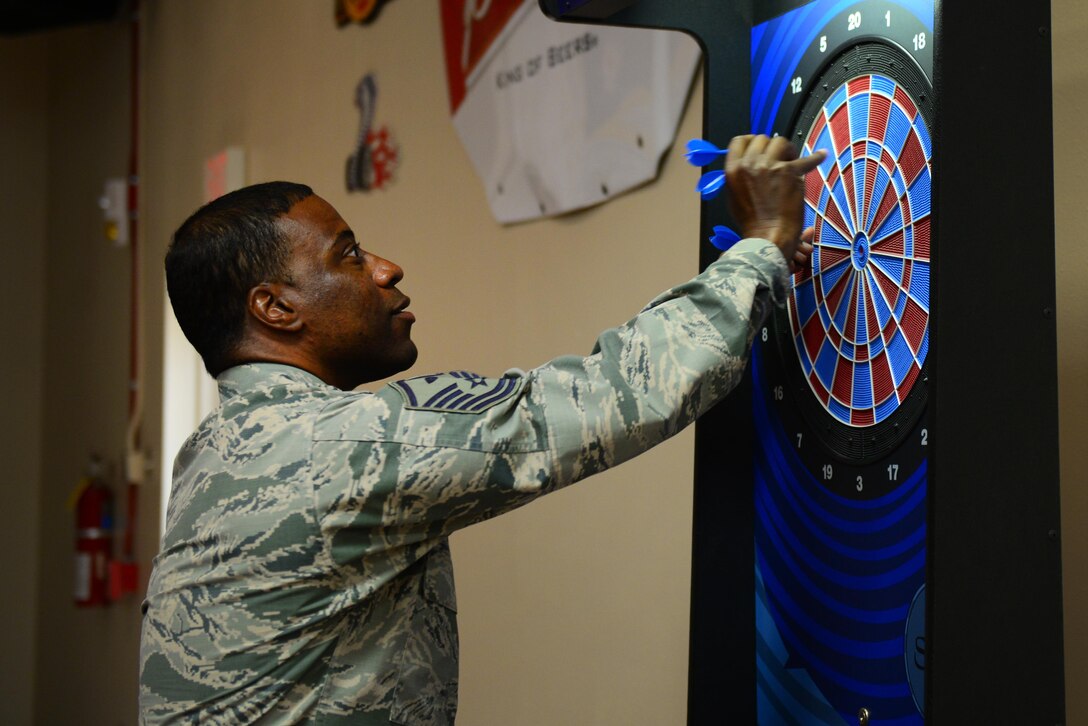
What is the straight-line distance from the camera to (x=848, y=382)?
1.15 metres

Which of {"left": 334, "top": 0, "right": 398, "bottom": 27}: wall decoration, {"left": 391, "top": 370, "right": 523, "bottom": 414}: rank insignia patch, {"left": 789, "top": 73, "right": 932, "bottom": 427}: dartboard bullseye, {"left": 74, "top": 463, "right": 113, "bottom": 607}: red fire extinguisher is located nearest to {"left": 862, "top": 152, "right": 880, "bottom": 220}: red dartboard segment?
{"left": 789, "top": 73, "right": 932, "bottom": 427}: dartboard bullseye

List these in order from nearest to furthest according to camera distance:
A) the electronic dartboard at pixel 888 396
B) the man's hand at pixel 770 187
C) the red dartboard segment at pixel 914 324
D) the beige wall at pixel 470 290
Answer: the electronic dartboard at pixel 888 396, the red dartboard segment at pixel 914 324, the man's hand at pixel 770 187, the beige wall at pixel 470 290

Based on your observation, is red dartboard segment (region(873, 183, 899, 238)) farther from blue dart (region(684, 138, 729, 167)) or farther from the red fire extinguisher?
the red fire extinguisher

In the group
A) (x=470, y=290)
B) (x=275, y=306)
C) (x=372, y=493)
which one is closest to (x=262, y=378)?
(x=275, y=306)

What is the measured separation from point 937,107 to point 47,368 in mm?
4187

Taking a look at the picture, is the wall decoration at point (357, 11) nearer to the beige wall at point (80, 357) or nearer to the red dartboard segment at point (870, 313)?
the beige wall at point (80, 357)

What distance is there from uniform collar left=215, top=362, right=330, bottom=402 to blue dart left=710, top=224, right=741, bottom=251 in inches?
16.1

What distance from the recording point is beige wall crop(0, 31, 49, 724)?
14.8 feet

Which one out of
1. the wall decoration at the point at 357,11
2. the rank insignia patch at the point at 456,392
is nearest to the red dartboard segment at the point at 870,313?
the rank insignia patch at the point at 456,392

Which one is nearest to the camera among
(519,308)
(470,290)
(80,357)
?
(519,308)

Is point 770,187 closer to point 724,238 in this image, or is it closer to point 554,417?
point 724,238

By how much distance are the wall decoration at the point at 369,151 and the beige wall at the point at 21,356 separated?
2.42 m

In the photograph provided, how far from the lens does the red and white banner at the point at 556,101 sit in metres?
1.71

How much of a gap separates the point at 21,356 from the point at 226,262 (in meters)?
3.65
